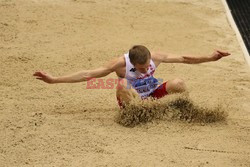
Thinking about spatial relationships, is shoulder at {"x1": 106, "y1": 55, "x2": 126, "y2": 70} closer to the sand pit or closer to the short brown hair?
the short brown hair

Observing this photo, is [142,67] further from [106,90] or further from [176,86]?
[106,90]

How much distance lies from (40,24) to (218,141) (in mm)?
3821

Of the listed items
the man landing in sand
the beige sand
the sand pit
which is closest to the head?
the man landing in sand

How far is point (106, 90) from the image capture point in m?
6.01

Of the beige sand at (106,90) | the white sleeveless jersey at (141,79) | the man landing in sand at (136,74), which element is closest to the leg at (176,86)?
the man landing in sand at (136,74)

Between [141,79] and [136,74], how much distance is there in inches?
4.4

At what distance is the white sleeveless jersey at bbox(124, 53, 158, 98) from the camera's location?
5.05 metres

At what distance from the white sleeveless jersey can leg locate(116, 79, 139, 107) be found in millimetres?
58

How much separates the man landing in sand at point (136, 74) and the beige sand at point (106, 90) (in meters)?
0.37

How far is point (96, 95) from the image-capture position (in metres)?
5.86

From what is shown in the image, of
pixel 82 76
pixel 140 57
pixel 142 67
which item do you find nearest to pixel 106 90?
pixel 82 76

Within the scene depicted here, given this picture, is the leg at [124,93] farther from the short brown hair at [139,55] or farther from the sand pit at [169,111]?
the short brown hair at [139,55]

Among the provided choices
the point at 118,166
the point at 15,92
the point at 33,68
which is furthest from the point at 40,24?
the point at 118,166

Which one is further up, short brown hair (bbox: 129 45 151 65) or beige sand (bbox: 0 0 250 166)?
short brown hair (bbox: 129 45 151 65)
